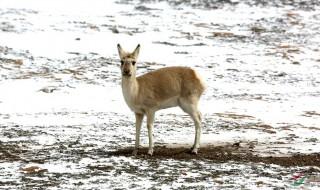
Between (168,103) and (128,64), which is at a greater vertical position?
(128,64)

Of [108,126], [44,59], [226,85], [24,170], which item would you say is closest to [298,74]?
[226,85]

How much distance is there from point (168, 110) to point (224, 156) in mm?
6294

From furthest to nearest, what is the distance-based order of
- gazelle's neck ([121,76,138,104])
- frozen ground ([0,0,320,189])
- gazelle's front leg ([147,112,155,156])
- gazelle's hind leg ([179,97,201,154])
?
1. gazelle's hind leg ([179,97,201,154])
2. gazelle's front leg ([147,112,155,156])
3. gazelle's neck ([121,76,138,104])
4. frozen ground ([0,0,320,189])

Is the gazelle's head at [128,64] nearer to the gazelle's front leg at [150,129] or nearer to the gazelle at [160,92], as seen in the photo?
the gazelle at [160,92]

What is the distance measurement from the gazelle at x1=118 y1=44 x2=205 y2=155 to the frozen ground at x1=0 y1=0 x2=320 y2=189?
2.28 ft

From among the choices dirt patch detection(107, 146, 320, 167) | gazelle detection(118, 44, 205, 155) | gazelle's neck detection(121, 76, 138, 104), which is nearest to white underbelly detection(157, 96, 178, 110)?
gazelle detection(118, 44, 205, 155)

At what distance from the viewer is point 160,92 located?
39.7 feet

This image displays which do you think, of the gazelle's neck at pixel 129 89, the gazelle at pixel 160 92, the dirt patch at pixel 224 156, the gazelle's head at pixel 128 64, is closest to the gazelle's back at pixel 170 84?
the gazelle at pixel 160 92

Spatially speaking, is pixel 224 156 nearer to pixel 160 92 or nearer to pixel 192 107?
pixel 192 107

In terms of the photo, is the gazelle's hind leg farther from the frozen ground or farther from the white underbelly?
the frozen ground

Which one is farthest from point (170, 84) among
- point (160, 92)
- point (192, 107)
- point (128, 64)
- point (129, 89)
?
point (128, 64)

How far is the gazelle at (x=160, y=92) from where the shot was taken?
11836 mm

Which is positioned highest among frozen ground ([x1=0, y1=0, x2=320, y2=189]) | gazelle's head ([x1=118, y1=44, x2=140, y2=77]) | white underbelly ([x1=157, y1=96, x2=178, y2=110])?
gazelle's head ([x1=118, y1=44, x2=140, y2=77])

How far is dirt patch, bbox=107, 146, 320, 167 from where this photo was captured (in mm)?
11586
